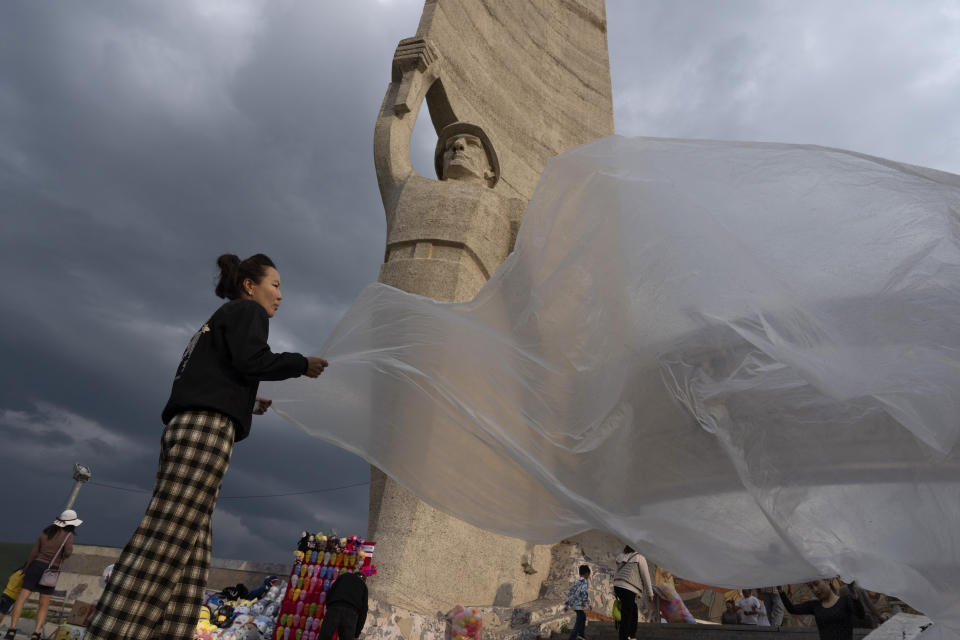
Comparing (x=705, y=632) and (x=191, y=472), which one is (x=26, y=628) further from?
(x=705, y=632)

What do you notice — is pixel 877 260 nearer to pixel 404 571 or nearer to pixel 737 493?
pixel 737 493

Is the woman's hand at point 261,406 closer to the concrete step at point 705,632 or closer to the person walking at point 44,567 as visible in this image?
the concrete step at point 705,632

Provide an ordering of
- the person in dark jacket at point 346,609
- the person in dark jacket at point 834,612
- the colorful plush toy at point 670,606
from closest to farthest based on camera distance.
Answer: the person in dark jacket at point 346,609
the person in dark jacket at point 834,612
the colorful plush toy at point 670,606

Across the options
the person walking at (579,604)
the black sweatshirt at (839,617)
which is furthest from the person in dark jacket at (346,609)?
the black sweatshirt at (839,617)

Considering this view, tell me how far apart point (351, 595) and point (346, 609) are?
0.07 meters

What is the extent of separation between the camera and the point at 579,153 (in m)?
Answer: 2.25

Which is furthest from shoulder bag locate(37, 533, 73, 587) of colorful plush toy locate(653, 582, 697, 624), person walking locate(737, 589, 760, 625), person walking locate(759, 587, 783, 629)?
person walking locate(759, 587, 783, 629)

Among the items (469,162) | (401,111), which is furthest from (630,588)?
(401,111)

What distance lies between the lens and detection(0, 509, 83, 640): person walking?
4.87 meters

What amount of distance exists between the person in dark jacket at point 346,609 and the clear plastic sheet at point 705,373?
1469 millimetres

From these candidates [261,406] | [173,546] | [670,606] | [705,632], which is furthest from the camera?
[670,606]

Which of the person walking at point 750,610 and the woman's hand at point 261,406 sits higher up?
the person walking at point 750,610

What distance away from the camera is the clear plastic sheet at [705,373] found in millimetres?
1614

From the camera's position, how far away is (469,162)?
6.53 metres
